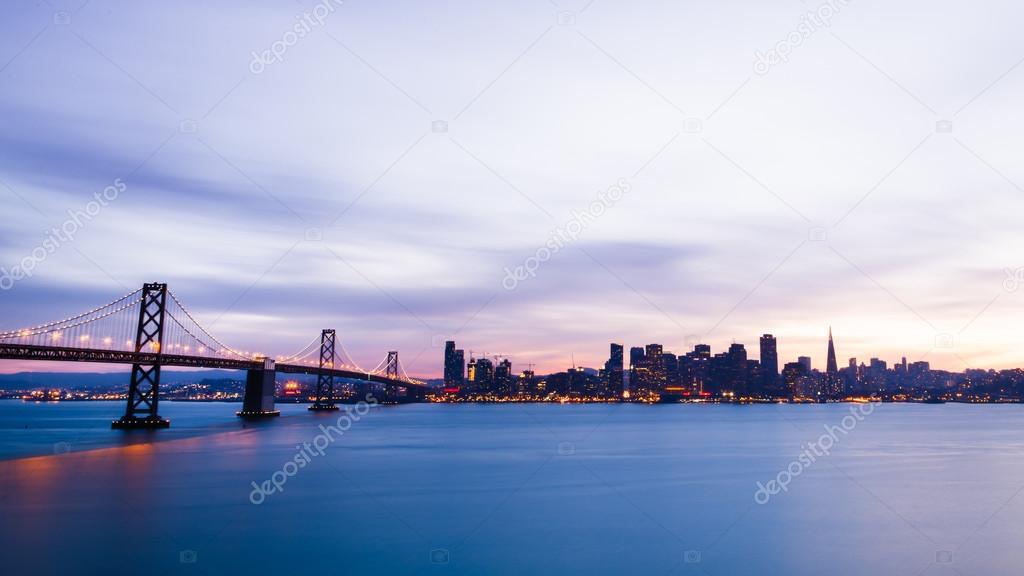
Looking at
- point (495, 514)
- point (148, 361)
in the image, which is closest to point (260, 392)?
point (148, 361)

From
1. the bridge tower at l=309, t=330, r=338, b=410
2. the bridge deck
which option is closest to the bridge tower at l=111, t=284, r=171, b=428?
the bridge deck

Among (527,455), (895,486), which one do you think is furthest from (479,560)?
(527,455)

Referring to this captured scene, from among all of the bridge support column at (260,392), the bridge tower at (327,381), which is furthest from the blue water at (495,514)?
the bridge tower at (327,381)

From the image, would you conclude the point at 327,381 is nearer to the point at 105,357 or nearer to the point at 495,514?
the point at 105,357

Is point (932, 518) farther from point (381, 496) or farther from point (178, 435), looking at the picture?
point (178, 435)

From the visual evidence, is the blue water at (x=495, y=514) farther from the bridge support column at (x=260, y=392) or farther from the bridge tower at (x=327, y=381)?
the bridge tower at (x=327, y=381)

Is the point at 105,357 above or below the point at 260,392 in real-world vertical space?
above
